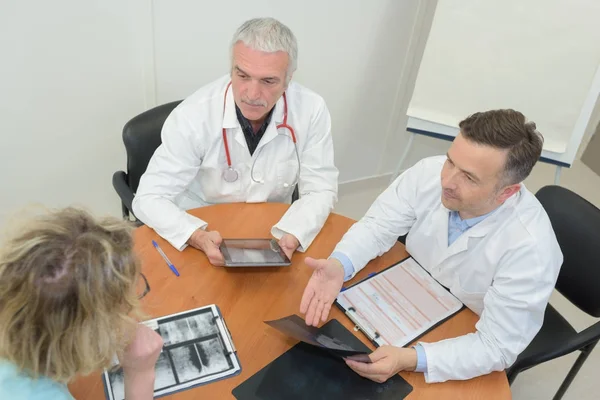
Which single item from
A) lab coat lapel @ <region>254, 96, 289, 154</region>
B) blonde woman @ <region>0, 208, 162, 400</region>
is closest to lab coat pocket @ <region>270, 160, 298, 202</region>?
lab coat lapel @ <region>254, 96, 289, 154</region>

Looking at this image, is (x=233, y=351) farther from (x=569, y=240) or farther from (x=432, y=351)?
(x=569, y=240)

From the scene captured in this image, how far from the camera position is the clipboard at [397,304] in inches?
56.7

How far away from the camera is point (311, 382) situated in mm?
1269

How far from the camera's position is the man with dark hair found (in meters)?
1.36

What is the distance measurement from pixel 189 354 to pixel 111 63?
1503 mm

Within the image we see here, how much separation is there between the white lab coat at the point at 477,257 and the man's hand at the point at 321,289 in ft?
0.33

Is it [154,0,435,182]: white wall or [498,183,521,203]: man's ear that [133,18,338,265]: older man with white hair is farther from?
[498,183,521,203]: man's ear

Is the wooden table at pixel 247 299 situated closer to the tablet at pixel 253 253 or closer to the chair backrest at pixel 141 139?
the tablet at pixel 253 253

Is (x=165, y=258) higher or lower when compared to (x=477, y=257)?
lower

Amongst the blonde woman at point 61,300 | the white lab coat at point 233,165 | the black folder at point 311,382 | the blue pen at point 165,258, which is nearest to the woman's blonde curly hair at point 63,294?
the blonde woman at point 61,300

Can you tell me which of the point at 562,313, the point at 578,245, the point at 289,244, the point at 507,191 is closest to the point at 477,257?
the point at 507,191

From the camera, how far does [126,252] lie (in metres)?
0.91

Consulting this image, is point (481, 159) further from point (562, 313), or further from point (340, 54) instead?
point (562, 313)

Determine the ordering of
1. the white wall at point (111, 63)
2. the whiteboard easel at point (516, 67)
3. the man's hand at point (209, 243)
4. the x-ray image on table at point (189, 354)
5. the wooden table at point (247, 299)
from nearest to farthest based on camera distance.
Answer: the x-ray image on table at point (189, 354) < the wooden table at point (247, 299) < the man's hand at point (209, 243) < the white wall at point (111, 63) < the whiteboard easel at point (516, 67)
